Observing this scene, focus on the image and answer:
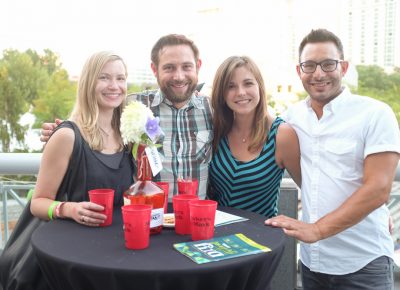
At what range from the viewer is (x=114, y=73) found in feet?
7.31

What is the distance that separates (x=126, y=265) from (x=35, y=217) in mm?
938

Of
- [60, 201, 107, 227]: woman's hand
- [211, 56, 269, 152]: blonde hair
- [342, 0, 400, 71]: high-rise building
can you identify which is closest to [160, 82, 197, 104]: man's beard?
[211, 56, 269, 152]: blonde hair

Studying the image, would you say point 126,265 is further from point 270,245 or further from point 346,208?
point 346,208

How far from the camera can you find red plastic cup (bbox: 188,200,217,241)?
61.1 inches

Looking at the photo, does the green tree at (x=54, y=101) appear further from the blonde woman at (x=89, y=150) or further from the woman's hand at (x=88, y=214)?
the woman's hand at (x=88, y=214)

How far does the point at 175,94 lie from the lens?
96.7 inches

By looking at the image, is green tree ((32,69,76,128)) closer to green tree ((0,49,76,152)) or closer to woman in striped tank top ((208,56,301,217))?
green tree ((0,49,76,152))

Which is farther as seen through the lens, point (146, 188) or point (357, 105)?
point (357, 105)

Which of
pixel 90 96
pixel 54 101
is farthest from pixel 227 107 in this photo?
pixel 54 101

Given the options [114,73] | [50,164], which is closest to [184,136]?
[114,73]

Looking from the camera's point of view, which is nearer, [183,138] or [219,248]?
[219,248]

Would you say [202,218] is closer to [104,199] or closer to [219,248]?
[219,248]

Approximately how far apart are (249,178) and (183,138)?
1.52ft

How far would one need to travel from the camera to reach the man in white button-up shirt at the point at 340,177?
176 cm
